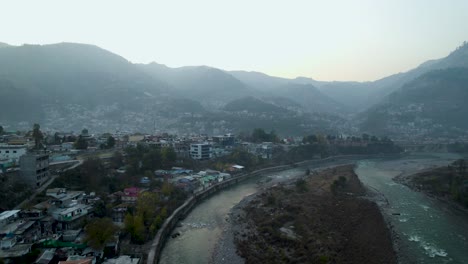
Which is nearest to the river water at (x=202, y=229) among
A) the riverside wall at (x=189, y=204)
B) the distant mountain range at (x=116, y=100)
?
the riverside wall at (x=189, y=204)

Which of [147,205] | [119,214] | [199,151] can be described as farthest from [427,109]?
[119,214]

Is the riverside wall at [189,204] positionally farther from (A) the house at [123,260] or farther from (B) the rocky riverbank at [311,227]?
(B) the rocky riverbank at [311,227]

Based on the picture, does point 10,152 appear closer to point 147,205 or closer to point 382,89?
point 147,205

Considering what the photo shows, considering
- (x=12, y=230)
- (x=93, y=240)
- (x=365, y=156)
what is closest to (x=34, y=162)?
(x=12, y=230)

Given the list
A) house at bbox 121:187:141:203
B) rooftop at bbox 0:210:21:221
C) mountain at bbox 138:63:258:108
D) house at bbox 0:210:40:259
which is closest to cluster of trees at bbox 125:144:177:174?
house at bbox 121:187:141:203

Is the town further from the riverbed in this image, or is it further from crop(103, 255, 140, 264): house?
the riverbed

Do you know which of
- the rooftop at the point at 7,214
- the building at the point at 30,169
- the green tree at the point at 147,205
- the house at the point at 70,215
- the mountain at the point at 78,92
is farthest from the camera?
the mountain at the point at 78,92

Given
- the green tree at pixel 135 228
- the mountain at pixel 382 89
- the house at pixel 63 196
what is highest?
the mountain at pixel 382 89
